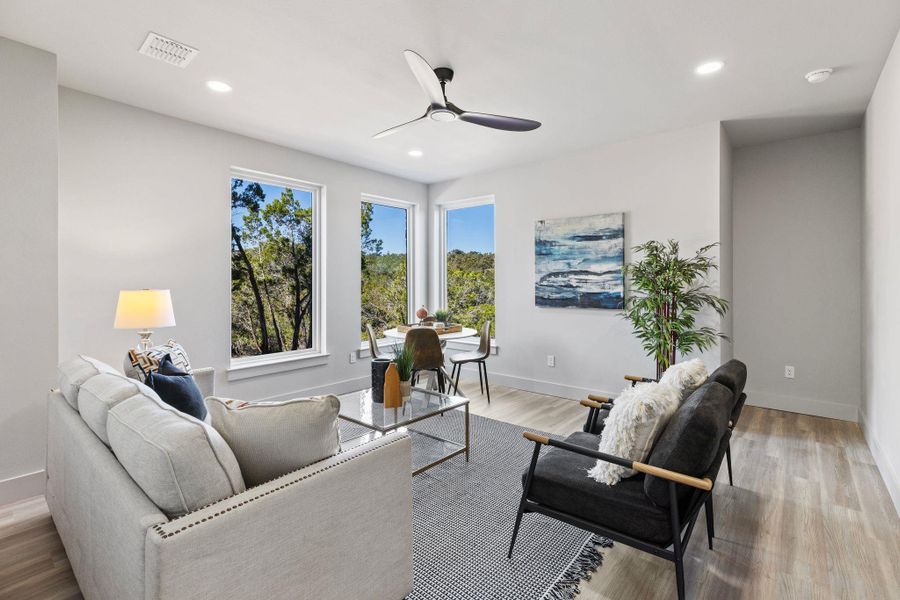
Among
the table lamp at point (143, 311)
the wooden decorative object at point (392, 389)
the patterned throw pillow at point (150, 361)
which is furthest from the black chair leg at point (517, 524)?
the table lamp at point (143, 311)

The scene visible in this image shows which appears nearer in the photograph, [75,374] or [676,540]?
[676,540]

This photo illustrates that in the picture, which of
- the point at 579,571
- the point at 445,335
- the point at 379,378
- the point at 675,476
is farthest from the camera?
the point at 445,335

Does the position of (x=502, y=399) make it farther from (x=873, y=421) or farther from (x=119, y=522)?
(x=119, y=522)

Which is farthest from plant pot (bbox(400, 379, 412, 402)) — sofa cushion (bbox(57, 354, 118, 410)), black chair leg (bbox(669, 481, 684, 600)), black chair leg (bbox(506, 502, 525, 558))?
black chair leg (bbox(669, 481, 684, 600))

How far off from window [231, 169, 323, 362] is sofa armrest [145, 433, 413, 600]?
3156mm

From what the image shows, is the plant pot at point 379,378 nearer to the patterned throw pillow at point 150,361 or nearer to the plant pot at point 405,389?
the plant pot at point 405,389

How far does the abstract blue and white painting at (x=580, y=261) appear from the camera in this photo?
14.2 feet

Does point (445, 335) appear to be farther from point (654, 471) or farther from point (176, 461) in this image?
point (176, 461)

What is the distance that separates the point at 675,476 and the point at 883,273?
2.53 m

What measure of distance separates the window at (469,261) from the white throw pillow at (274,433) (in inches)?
162

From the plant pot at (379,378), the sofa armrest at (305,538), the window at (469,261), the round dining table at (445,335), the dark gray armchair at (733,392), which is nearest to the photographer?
the sofa armrest at (305,538)

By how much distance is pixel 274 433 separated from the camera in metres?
1.38

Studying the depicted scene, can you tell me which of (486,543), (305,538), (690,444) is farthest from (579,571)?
(305,538)

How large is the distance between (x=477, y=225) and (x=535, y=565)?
170 inches
